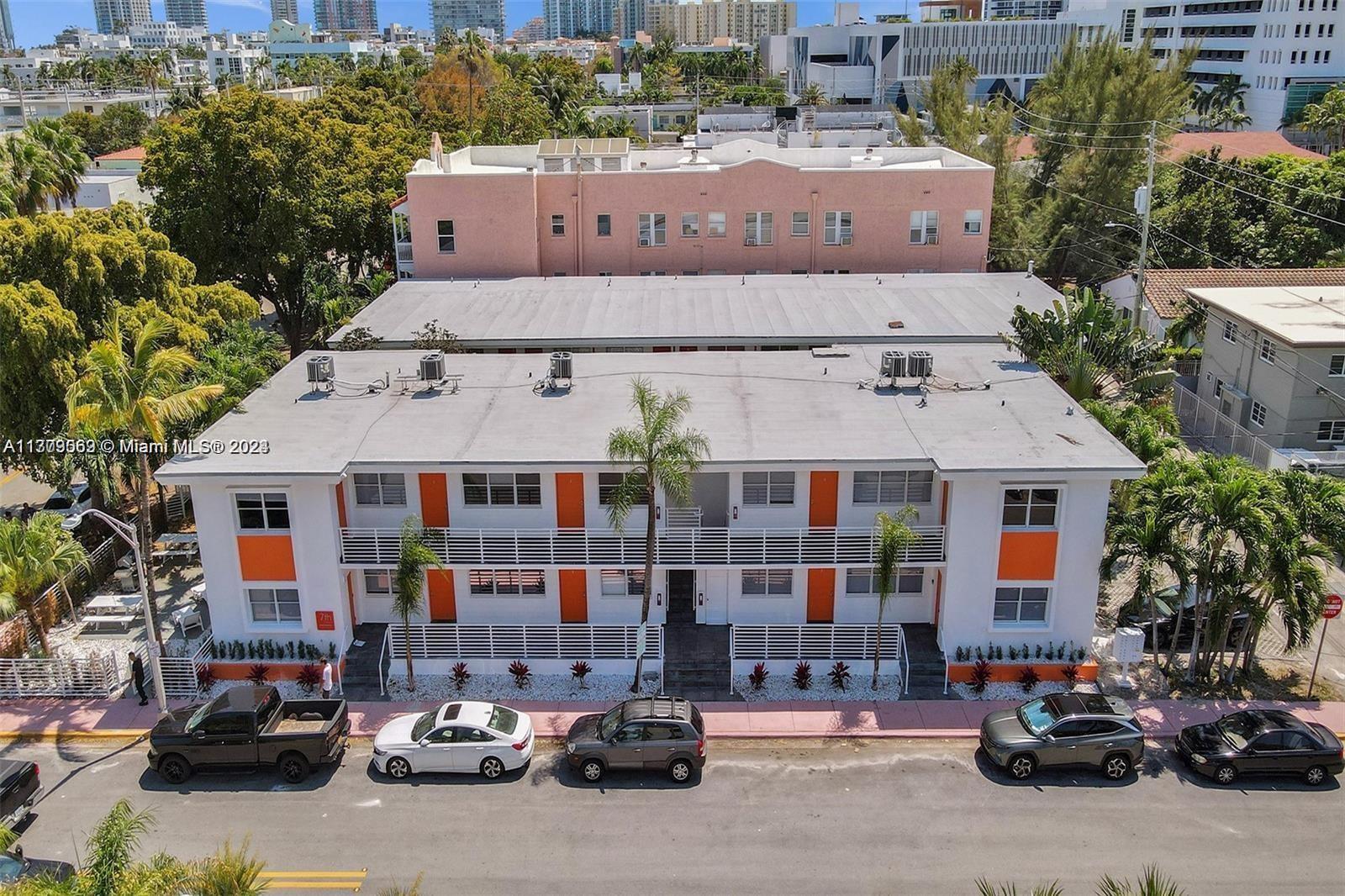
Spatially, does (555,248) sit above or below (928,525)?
above

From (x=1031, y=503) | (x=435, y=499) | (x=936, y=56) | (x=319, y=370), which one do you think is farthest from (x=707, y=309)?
(x=936, y=56)

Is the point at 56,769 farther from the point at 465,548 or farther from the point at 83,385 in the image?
the point at 465,548

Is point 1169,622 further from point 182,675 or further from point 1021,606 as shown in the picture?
point 182,675

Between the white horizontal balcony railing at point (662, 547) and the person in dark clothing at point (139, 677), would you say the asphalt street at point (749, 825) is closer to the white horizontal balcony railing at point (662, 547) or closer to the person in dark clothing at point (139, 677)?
the person in dark clothing at point (139, 677)

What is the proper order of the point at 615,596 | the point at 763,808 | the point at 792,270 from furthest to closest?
the point at 792,270 < the point at 615,596 < the point at 763,808

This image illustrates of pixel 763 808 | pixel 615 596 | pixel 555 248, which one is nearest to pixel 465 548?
pixel 615 596

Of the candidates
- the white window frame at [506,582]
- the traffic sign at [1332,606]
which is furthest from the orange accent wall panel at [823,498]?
the traffic sign at [1332,606]

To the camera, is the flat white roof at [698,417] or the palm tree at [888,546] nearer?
the palm tree at [888,546]
